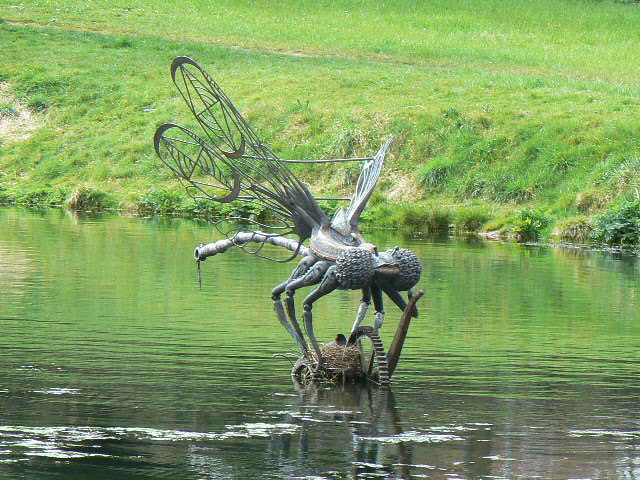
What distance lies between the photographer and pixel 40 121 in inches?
2366

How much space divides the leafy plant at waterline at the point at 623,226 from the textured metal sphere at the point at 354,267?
2405 cm

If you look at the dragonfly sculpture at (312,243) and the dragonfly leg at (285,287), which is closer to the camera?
the dragonfly sculpture at (312,243)

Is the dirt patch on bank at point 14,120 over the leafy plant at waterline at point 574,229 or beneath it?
over

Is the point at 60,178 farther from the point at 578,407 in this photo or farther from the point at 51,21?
the point at 578,407

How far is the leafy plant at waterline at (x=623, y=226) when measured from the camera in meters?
36.9

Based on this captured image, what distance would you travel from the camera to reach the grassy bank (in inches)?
1738

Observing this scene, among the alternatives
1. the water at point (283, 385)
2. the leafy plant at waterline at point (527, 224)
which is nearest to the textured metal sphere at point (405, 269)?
the water at point (283, 385)

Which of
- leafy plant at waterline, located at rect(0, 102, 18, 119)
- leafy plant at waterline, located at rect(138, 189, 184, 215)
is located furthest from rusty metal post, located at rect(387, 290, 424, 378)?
leafy plant at waterline, located at rect(0, 102, 18, 119)

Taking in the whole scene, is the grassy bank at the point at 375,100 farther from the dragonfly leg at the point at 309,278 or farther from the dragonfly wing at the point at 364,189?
the dragonfly leg at the point at 309,278

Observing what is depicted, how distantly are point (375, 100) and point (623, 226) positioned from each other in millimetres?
18472

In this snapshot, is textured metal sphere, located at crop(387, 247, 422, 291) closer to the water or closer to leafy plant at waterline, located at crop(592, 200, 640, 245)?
the water

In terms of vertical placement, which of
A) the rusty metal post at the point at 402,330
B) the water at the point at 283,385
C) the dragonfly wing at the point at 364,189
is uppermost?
the dragonfly wing at the point at 364,189

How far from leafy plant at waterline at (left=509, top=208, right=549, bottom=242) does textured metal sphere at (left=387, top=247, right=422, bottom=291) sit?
81.3 feet

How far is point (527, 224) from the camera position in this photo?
38.9 m
